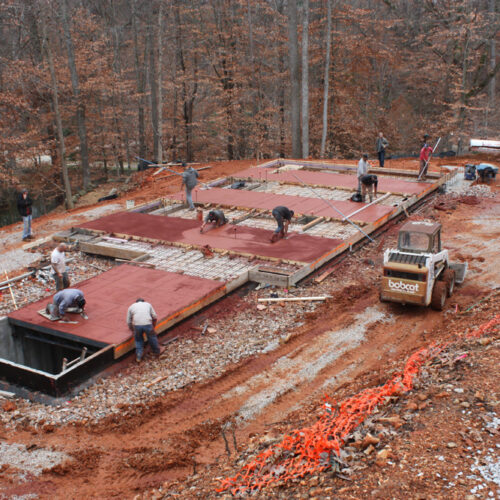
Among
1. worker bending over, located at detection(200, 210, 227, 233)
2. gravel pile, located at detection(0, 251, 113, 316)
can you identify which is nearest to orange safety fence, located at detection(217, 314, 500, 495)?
gravel pile, located at detection(0, 251, 113, 316)

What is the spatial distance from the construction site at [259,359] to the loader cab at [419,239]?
50mm

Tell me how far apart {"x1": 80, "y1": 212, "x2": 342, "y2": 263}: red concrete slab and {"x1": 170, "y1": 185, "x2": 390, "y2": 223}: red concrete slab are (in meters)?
2.12

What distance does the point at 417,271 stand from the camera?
10.6 metres

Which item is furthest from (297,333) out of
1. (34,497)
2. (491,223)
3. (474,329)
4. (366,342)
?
(491,223)

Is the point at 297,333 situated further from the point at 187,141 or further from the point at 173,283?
the point at 187,141

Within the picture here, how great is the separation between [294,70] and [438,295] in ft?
68.6

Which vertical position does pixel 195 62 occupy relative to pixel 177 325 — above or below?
above

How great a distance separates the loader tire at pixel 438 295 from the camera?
36.2 ft

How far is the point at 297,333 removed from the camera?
10.5m

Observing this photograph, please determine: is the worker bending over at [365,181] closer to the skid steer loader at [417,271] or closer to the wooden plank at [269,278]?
the skid steer loader at [417,271]

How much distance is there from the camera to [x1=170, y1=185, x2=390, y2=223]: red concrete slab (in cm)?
1703

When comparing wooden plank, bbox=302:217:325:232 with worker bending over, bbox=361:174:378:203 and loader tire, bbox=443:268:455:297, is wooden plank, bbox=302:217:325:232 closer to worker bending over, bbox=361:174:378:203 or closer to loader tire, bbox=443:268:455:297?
worker bending over, bbox=361:174:378:203

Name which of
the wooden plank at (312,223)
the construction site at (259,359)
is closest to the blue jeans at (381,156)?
the construction site at (259,359)

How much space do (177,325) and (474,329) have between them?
5773 mm
